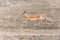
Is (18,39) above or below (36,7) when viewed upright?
below

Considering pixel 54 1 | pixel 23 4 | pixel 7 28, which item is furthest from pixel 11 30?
pixel 54 1

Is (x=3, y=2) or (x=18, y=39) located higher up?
(x=3, y=2)

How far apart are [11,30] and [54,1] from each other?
0.37 m

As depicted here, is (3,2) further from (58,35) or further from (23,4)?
(58,35)

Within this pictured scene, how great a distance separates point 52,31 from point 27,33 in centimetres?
16

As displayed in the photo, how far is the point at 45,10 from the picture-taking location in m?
1.17

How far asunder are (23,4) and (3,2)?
147 mm

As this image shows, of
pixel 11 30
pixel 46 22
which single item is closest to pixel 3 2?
pixel 11 30

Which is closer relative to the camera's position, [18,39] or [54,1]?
[18,39]

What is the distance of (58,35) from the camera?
1.09 metres

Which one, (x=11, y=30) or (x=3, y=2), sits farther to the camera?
(x=3, y=2)

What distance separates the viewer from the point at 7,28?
1116 millimetres

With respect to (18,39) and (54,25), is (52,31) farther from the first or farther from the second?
(18,39)

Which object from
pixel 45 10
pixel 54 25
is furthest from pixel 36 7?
pixel 54 25
